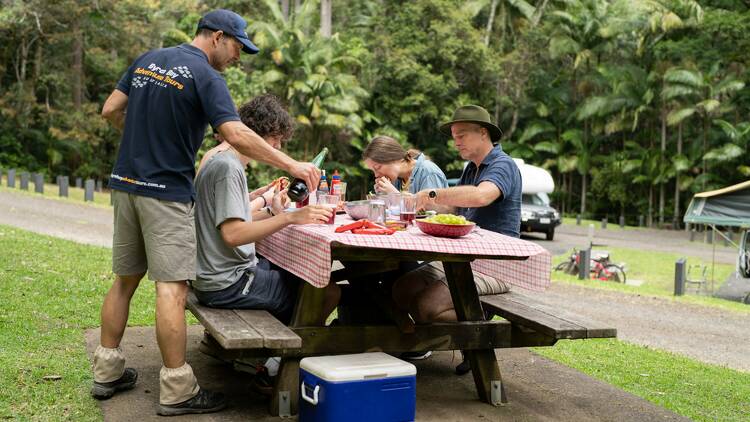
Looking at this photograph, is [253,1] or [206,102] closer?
[206,102]

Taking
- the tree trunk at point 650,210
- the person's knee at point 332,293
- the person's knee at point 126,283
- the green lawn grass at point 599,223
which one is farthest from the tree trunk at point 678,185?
the person's knee at point 126,283

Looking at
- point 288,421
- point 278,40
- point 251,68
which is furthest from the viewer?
point 251,68

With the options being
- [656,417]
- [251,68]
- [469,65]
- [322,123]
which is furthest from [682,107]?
[656,417]

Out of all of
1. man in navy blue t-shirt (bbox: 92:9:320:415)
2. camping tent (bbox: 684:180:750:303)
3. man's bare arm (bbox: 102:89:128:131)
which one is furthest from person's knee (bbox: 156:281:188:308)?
camping tent (bbox: 684:180:750:303)

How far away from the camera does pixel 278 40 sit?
109 ft

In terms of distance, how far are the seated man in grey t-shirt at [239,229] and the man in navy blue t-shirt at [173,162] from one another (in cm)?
17

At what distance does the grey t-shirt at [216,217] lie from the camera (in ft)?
14.1

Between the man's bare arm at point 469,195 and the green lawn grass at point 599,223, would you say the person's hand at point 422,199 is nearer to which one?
the man's bare arm at point 469,195

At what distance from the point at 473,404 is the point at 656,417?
3.70ft

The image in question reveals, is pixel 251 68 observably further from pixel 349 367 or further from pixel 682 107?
pixel 349 367

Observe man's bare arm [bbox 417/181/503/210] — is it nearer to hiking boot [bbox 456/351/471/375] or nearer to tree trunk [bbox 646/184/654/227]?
hiking boot [bbox 456/351/471/375]

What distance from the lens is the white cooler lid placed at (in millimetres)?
3934

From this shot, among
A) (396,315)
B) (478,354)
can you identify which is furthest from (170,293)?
(478,354)

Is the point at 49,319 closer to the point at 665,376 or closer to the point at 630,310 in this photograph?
the point at 665,376
